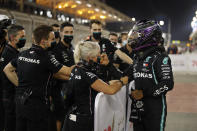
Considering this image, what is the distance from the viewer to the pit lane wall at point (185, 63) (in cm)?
1681

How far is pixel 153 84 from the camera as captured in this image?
3125 millimetres

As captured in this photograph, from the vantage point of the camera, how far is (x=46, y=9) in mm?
38500

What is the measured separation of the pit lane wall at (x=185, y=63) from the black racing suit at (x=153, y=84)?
14.5 meters

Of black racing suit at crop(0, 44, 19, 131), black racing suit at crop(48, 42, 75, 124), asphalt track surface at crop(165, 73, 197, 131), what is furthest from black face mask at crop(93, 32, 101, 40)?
asphalt track surface at crop(165, 73, 197, 131)

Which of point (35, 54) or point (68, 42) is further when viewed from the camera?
point (68, 42)

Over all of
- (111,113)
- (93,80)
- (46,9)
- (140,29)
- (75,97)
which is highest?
(46,9)

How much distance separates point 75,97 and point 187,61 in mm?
15305

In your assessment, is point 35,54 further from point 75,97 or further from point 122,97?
point 122,97

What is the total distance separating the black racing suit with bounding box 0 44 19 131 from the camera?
14.0 feet

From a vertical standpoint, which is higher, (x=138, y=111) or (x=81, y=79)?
(x=81, y=79)

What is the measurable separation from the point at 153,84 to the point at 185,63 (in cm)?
1510

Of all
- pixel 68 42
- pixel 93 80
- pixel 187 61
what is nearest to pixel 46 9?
pixel 187 61

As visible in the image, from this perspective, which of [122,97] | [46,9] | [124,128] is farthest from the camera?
[46,9]

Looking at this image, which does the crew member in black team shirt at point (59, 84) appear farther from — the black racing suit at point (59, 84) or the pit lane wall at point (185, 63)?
the pit lane wall at point (185, 63)
